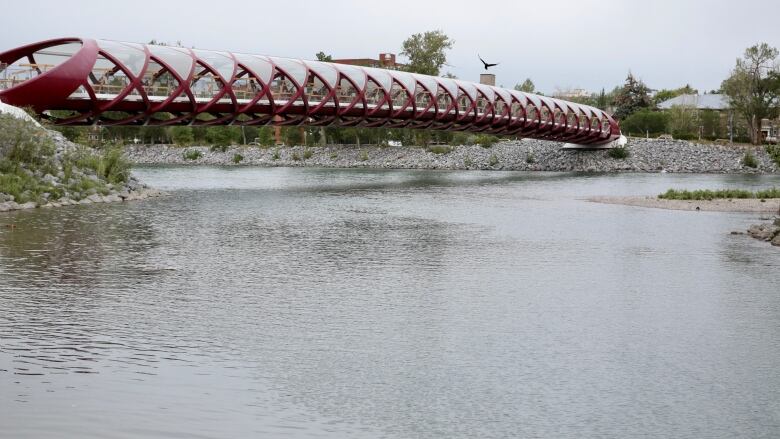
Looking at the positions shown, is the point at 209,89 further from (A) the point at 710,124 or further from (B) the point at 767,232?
(A) the point at 710,124

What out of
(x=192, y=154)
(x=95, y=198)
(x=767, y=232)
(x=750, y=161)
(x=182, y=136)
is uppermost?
(x=182, y=136)

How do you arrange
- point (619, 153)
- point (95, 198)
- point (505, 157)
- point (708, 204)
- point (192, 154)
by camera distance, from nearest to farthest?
point (95, 198), point (708, 204), point (619, 153), point (505, 157), point (192, 154)

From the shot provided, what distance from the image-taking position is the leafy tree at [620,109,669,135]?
4658 inches

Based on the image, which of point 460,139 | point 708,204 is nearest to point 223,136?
point 460,139

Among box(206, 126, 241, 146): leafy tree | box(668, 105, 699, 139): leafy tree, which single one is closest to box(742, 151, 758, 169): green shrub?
box(668, 105, 699, 139): leafy tree

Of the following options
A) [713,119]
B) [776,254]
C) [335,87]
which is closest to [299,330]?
[776,254]

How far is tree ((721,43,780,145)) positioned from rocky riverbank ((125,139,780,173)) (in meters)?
5.76

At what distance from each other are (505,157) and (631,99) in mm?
38248

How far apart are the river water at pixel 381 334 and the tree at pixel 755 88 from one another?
260 ft

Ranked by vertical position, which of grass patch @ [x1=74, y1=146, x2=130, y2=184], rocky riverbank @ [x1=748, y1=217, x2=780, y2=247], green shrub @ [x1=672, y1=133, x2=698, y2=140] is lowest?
rocky riverbank @ [x1=748, y1=217, x2=780, y2=247]

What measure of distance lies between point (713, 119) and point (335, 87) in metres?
83.9

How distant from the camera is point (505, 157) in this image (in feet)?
314

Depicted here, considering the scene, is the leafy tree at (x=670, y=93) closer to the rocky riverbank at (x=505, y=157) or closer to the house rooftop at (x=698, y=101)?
the house rooftop at (x=698, y=101)

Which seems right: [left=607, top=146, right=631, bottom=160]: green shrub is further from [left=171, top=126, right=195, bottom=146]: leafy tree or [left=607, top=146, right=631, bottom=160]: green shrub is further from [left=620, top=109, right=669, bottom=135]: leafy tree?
[left=171, top=126, right=195, bottom=146]: leafy tree
